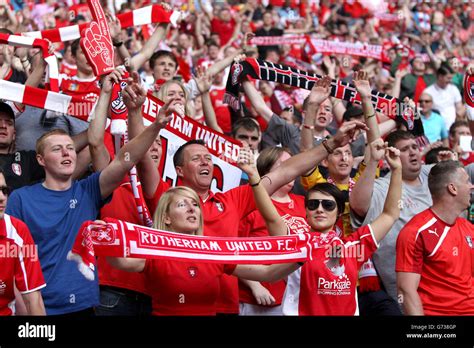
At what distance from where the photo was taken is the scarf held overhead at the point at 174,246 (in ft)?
16.3

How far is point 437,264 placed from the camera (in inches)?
240

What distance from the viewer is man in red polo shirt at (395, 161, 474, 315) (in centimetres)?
604

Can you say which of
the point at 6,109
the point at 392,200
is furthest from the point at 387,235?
the point at 6,109

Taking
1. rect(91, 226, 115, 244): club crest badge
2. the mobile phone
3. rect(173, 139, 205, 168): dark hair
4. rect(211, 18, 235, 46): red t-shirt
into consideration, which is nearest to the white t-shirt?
the mobile phone

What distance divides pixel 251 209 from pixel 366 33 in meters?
12.5

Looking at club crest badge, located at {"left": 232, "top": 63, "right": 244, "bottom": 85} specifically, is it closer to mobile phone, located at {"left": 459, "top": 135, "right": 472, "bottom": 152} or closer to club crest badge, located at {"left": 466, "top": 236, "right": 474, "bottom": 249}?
mobile phone, located at {"left": 459, "top": 135, "right": 472, "bottom": 152}

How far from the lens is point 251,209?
6.20 meters

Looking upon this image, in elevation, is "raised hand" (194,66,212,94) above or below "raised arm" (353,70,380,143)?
above

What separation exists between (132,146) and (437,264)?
81.4 inches

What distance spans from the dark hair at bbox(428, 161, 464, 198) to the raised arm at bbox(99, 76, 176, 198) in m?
1.89

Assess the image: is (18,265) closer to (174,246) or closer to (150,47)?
(174,246)

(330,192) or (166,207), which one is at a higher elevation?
(330,192)

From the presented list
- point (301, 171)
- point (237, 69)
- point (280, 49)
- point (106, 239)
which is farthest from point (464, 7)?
point (106, 239)

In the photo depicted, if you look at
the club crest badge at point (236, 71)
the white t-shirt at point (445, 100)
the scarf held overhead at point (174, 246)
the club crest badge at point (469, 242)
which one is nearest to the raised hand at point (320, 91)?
the club crest badge at point (236, 71)
